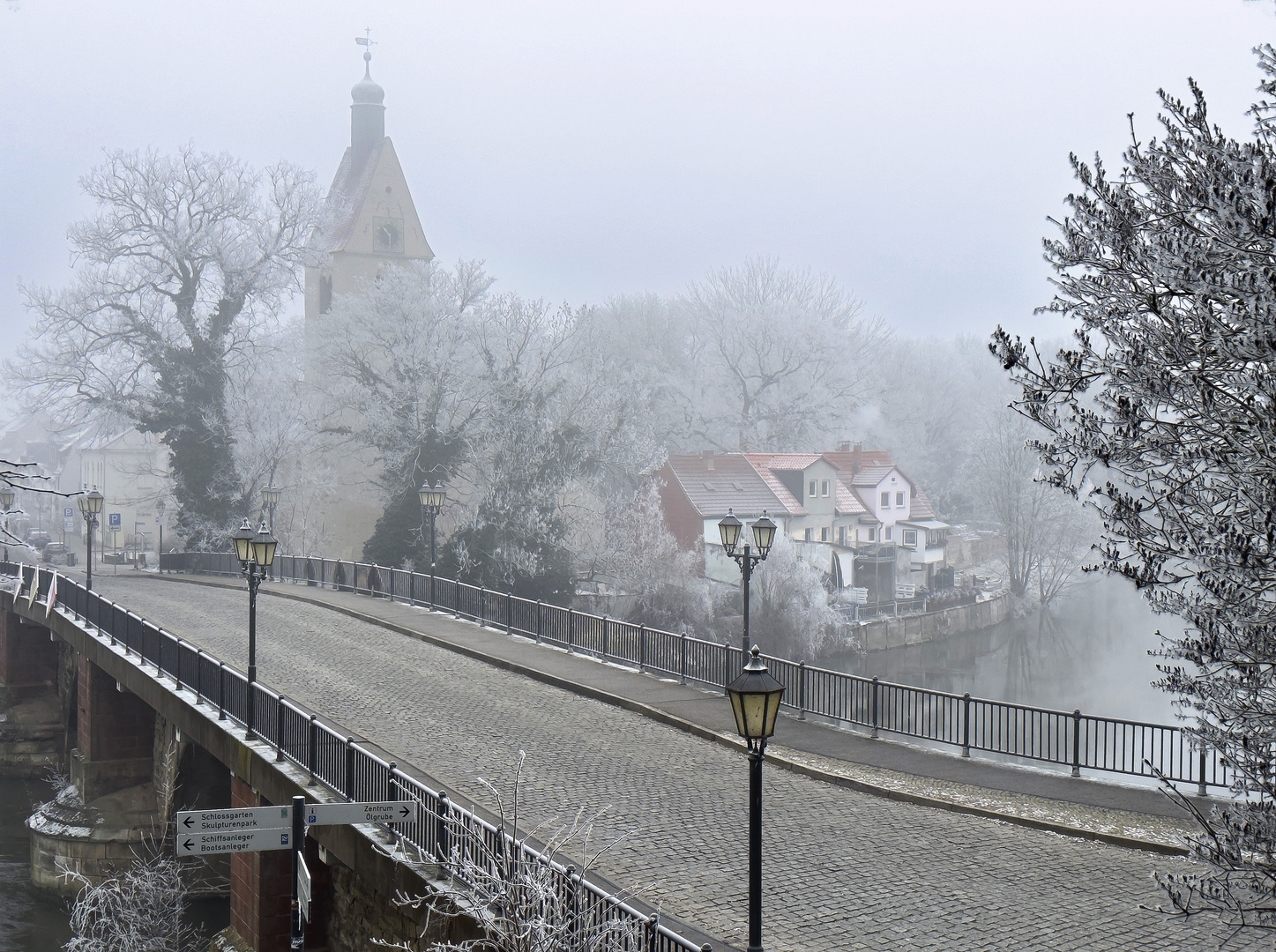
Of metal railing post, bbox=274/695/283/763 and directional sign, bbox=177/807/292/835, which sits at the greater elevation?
directional sign, bbox=177/807/292/835

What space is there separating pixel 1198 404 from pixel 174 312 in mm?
47565

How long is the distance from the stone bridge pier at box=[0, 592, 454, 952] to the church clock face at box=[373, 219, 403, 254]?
120ft

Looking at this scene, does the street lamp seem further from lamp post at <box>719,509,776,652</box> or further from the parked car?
the parked car

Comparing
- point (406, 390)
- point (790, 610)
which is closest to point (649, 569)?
point (790, 610)

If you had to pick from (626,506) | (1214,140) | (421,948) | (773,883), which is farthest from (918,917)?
(626,506)

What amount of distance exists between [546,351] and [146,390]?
15.7 metres

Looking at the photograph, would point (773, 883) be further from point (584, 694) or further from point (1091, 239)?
point (584, 694)

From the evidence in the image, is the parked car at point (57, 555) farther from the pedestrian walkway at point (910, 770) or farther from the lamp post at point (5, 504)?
the pedestrian walkway at point (910, 770)

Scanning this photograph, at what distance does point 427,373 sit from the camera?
45219mm

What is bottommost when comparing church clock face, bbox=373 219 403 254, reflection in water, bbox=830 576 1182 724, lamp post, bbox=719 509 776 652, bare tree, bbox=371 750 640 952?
reflection in water, bbox=830 576 1182 724

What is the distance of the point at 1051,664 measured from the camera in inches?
2005

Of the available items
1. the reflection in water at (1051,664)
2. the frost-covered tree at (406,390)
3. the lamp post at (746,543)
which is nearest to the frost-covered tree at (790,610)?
the reflection in water at (1051,664)

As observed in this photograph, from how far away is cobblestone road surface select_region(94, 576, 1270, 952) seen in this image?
9.88 m

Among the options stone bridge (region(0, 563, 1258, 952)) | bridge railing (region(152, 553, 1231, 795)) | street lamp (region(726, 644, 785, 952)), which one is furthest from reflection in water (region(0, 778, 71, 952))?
street lamp (region(726, 644, 785, 952))
